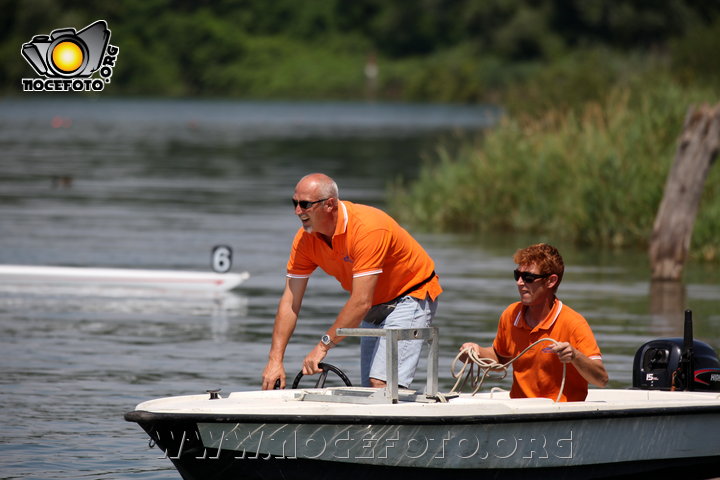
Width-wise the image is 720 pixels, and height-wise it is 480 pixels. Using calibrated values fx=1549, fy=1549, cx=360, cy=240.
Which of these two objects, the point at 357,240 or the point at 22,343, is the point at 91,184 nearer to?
the point at 22,343

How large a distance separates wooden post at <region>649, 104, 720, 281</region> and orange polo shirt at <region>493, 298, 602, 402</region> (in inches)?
442

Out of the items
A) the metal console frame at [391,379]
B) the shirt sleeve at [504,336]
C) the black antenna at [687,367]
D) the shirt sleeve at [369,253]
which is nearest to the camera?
the metal console frame at [391,379]

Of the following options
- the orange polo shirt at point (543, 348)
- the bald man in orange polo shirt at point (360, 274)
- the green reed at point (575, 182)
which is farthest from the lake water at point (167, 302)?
the orange polo shirt at point (543, 348)

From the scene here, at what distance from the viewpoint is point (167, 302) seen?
17.8 m

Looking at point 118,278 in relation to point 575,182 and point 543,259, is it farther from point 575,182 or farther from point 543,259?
point 543,259

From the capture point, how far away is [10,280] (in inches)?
739

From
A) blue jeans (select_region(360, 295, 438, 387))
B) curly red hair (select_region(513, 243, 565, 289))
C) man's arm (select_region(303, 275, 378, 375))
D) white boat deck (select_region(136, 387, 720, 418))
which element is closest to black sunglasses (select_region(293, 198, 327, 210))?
man's arm (select_region(303, 275, 378, 375))

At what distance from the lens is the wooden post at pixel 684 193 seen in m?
19.9

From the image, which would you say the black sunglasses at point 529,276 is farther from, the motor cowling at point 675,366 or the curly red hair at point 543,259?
the motor cowling at point 675,366

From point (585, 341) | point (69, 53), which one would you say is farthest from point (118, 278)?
point (585, 341)

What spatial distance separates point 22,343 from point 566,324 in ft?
24.2

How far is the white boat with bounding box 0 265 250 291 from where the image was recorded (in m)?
18.5

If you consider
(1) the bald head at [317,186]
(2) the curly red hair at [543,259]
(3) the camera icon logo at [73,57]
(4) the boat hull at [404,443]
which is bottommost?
(4) the boat hull at [404,443]

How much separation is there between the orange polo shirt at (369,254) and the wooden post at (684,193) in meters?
11.0
